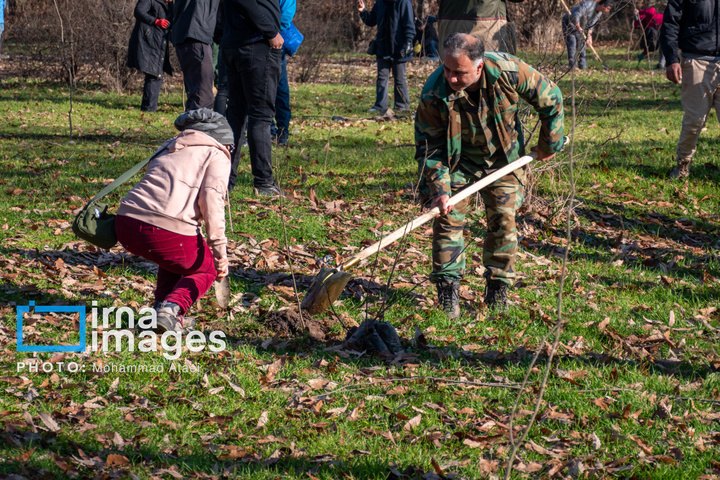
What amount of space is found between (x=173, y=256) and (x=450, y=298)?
1822mm

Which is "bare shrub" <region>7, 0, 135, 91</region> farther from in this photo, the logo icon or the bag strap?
the bag strap

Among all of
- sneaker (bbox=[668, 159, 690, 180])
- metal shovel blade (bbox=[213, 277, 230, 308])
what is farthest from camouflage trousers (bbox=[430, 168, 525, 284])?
sneaker (bbox=[668, 159, 690, 180])

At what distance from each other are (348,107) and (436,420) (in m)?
10.6

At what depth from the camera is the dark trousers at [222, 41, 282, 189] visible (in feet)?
20.8

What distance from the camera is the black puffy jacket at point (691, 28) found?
716 cm

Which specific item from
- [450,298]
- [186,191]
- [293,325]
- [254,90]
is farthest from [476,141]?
[254,90]

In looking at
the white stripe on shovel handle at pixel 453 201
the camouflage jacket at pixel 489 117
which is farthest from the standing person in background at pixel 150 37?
the white stripe on shovel handle at pixel 453 201

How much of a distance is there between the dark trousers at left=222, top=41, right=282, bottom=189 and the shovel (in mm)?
2369

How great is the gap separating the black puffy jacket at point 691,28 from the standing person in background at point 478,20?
6.79ft

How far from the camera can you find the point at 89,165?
837 centimetres

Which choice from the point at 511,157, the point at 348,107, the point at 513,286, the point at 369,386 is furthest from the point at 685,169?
the point at 348,107

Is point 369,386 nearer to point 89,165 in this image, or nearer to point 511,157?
point 511,157

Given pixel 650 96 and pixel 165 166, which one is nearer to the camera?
pixel 165 166

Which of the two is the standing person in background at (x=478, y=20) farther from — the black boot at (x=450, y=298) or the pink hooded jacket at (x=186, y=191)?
the pink hooded jacket at (x=186, y=191)
